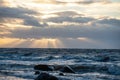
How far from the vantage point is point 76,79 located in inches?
1069

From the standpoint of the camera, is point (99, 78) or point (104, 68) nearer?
point (99, 78)

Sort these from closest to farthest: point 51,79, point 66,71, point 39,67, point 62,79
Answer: point 51,79, point 62,79, point 66,71, point 39,67

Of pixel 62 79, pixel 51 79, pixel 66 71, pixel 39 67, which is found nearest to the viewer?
pixel 51 79

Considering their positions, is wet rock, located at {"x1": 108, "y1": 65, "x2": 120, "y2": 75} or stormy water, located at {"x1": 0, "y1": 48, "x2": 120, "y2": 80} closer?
stormy water, located at {"x1": 0, "y1": 48, "x2": 120, "y2": 80}

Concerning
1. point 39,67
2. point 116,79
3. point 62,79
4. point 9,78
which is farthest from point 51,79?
point 39,67

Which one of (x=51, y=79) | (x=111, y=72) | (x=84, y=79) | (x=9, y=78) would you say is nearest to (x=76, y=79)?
(x=84, y=79)

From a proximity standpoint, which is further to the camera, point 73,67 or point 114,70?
point 73,67

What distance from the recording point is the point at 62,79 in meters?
26.8

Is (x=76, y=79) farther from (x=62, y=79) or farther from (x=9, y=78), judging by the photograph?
(x=9, y=78)

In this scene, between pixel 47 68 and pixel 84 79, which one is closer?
pixel 84 79

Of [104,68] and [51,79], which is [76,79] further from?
[104,68]

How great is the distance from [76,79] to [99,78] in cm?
231

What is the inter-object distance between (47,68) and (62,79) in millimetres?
9410

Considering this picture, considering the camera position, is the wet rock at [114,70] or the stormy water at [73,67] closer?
the stormy water at [73,67]
